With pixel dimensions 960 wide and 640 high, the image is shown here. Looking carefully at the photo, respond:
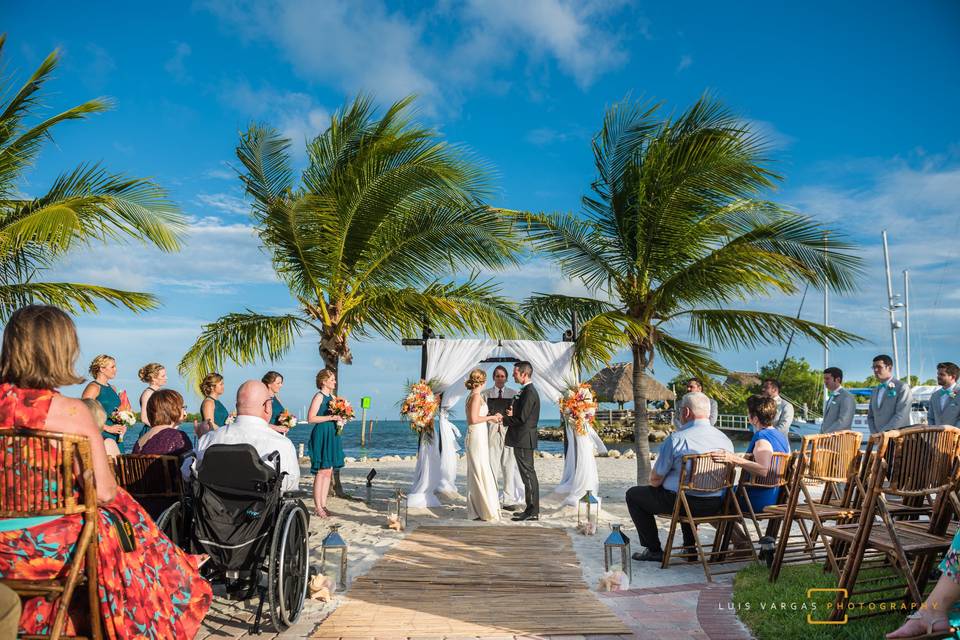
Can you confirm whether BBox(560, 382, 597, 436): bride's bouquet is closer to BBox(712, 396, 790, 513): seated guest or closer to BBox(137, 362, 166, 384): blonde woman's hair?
BBox(712, 396, 790, 513): seated guest

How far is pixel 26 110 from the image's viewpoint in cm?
975

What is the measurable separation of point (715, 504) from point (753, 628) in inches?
73.7

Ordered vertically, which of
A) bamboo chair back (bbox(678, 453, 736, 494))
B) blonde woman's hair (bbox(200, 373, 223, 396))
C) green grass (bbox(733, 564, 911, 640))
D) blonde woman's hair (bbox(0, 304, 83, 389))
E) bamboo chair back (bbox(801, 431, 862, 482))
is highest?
blonde woman's hair (bbox(0, 304, 83, 389))

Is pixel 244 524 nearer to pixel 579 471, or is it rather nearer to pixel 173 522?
pixel 173 522

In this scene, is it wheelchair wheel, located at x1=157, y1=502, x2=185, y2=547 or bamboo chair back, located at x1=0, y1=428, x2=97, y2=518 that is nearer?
bamboo chair back, located at x1=0, y1=428, x2=97, y2=518

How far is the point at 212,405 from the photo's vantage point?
300 inches

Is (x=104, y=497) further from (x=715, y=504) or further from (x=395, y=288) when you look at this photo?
(x=395, y=288)

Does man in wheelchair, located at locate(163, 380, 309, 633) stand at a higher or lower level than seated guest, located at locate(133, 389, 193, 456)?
lower

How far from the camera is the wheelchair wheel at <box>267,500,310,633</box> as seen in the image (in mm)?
3998

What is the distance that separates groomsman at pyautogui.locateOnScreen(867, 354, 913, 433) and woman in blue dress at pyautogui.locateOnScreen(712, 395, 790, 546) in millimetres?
3074

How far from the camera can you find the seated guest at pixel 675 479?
5.92 metres

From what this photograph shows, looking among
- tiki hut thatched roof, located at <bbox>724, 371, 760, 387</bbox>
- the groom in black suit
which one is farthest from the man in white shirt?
tiki hut thatched roof, located at <bbox>724, 371, 760, 387</bbox>

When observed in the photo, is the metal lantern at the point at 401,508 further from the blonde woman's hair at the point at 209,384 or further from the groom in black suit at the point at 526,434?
the blonde woman's hair at the point at 209,384

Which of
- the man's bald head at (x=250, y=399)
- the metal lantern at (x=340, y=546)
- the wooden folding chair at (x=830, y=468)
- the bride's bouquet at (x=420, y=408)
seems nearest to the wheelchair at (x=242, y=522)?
the man's bald head at (x=250, y=399)
